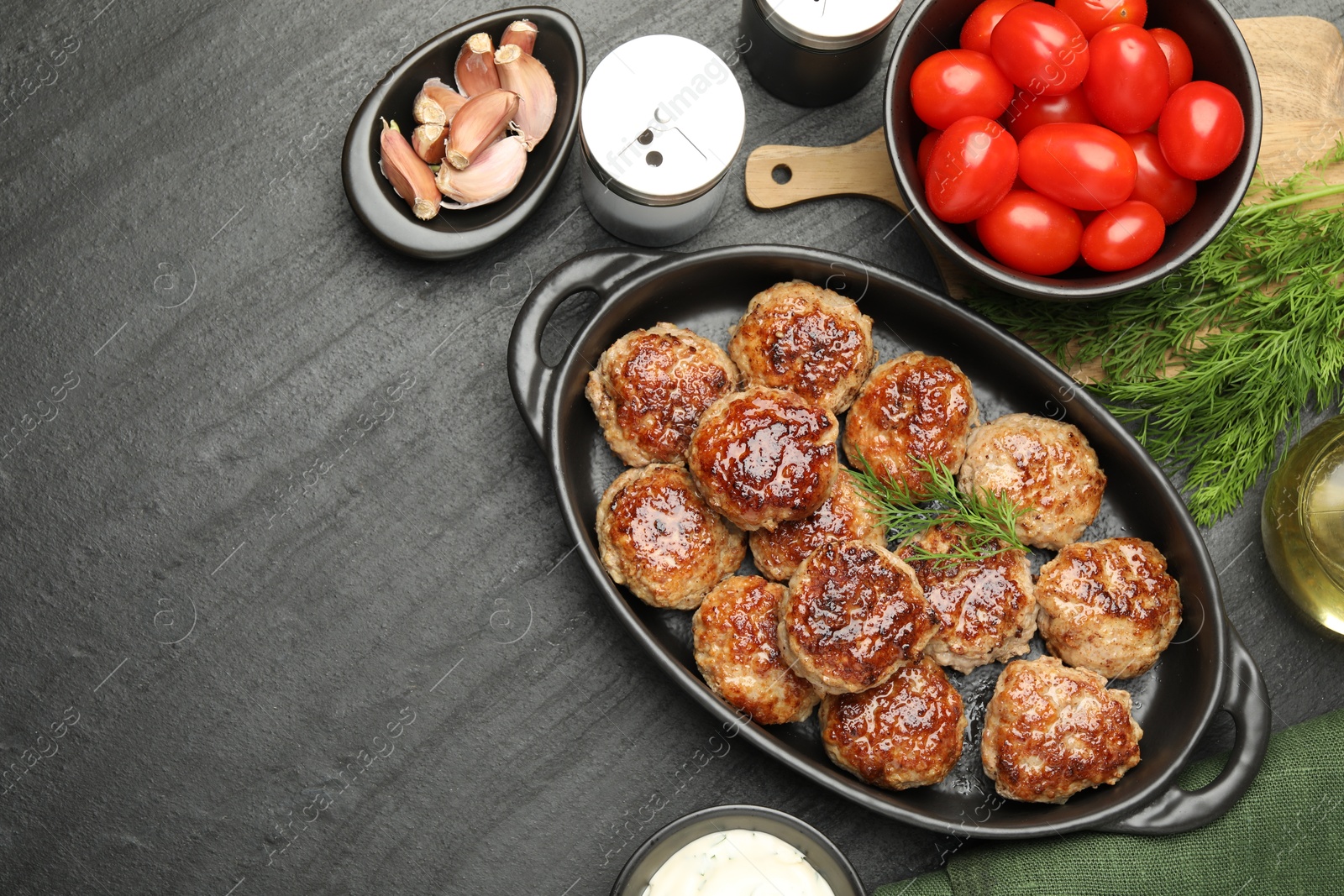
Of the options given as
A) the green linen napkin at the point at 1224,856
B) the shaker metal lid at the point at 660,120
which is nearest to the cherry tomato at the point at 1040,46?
the shaker metal lid at the point at 660,120

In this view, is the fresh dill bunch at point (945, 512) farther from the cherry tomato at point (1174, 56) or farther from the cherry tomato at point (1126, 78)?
the cherry tomato at point (1174, 56)

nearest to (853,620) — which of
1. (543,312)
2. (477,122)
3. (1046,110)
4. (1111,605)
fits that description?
(1111,605)

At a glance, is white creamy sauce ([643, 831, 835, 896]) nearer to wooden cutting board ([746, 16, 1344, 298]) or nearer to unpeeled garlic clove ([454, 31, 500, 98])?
wooden cutting board ([746, 16, 1344, 298])

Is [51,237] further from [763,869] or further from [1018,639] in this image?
[1018,639]

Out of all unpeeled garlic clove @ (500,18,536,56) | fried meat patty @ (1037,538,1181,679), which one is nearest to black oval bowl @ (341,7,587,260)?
unpeeled garlic clove @ (500,18,536,56)


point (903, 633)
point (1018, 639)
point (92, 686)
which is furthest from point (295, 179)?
point (1018, 639)

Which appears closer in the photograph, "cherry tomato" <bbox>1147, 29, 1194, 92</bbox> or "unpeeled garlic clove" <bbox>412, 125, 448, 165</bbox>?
"cherry tomato" <bbox>1147, 29, 1194, 92</bbox>

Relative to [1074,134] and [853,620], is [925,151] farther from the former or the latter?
[853,620]
